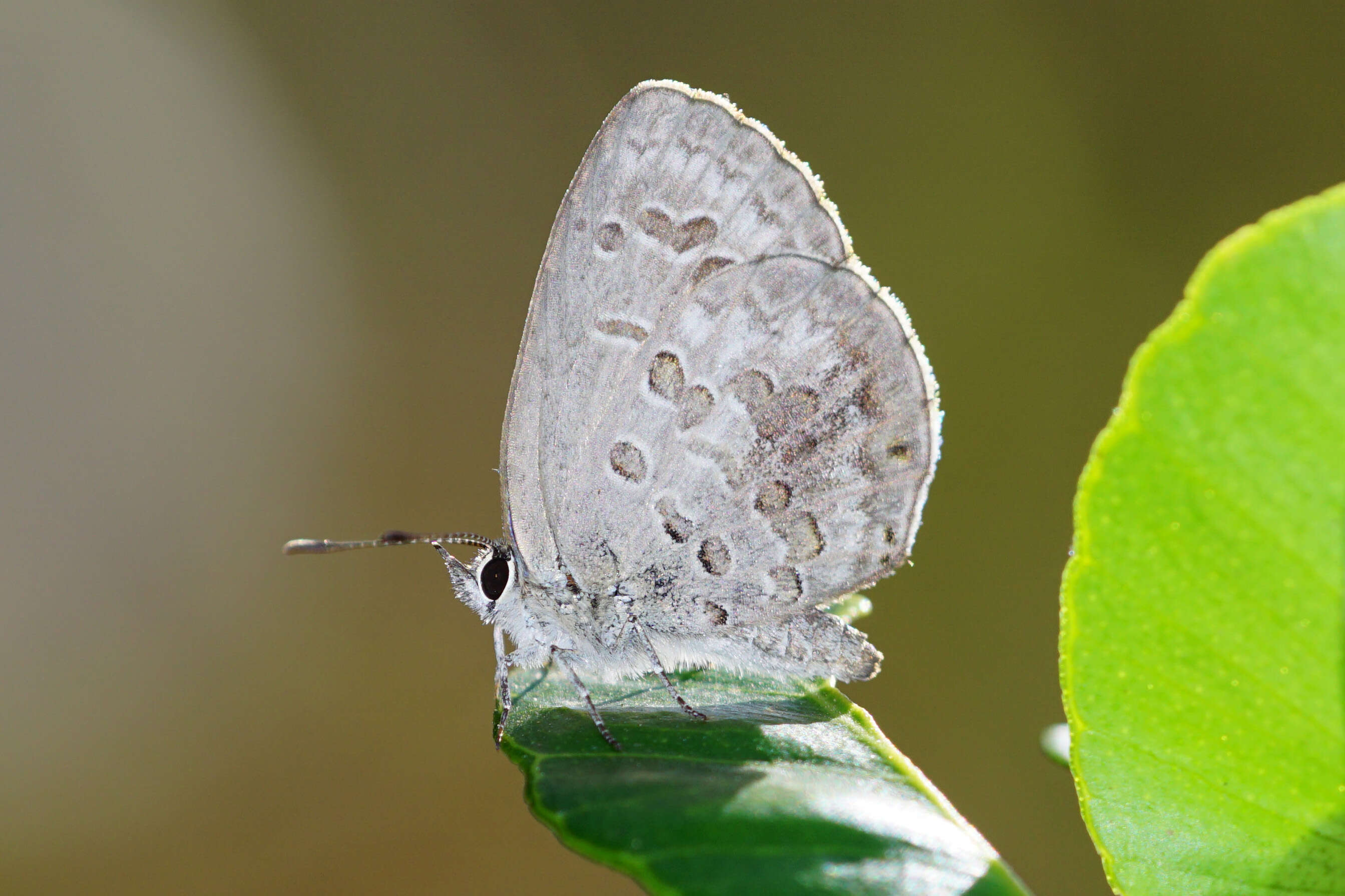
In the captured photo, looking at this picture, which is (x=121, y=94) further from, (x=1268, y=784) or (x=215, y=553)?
(x=1268, y=784)

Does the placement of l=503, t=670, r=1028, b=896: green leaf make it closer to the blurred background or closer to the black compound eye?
the black compound eye

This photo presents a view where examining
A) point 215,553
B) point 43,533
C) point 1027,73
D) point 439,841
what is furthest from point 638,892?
point 1027,73

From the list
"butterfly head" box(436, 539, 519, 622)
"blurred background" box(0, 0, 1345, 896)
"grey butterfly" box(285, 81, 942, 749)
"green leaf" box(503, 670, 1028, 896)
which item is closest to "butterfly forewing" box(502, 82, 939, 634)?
"grey butterfly" box(285, 81, 942, 749)

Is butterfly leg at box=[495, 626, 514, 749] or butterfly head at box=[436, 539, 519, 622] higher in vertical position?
butterfly head at box=[436, 539, 519, 622]

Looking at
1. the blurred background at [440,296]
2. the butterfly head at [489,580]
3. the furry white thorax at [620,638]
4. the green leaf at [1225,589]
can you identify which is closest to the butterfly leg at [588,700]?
the furry white thorax at [620,638]

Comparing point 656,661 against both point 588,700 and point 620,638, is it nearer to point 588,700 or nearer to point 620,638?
point 620,638

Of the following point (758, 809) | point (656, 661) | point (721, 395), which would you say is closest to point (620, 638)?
point (656, 661)
